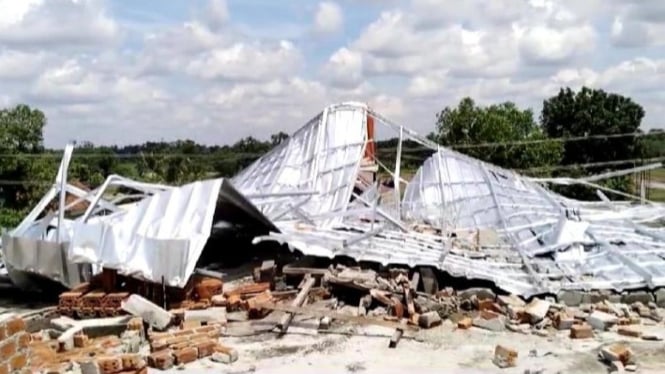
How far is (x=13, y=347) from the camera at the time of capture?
16.2 ft

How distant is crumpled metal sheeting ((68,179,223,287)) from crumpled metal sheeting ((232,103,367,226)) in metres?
2.90

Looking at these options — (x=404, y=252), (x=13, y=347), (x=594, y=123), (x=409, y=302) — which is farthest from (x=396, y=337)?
(x=594, y=123)

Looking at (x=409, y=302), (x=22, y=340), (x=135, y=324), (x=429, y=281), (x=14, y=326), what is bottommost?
(x=135, y=324)

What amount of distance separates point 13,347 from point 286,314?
690cm

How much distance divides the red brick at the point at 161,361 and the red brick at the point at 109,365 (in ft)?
1.88

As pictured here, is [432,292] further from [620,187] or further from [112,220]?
[620,187]

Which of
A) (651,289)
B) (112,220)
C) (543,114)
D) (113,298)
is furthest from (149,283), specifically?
(543,114)

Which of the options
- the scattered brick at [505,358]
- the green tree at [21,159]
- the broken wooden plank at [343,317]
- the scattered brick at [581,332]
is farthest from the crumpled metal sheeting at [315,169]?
the green tree at [21,159]

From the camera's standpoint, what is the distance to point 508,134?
1315 inches

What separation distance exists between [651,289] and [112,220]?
9251 mm

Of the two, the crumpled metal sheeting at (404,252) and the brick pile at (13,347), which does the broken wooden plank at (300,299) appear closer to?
the crumpled metal sheeting at (404,252)

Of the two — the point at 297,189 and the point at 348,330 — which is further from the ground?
the point at 297,189

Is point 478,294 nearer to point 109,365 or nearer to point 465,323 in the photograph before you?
point 465,323

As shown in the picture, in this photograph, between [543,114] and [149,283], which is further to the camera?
[543,114]
